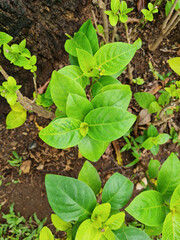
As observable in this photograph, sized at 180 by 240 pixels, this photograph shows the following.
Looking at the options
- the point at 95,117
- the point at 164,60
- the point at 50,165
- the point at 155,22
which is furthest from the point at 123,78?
the point at 95,117

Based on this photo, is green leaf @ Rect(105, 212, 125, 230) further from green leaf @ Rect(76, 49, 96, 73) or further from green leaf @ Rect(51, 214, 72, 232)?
green leaf @ Rect(76, 49, 96, 73)

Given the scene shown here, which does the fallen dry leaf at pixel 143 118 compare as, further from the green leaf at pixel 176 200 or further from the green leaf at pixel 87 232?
the green leaf at pixel 87 232

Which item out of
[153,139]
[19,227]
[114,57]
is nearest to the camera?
[114,57]

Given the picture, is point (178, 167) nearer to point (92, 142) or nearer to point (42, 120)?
point (92, 142)

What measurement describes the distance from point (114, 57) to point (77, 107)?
333 mm

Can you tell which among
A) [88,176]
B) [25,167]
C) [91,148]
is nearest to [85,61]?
[91,148]

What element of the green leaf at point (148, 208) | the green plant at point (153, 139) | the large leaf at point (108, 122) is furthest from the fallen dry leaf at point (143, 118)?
the large leaf at point (108, 122)

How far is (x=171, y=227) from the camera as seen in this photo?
1.11m

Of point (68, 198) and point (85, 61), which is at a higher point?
point (85, 61)

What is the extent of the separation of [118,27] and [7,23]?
1254mm

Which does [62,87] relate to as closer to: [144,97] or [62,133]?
[62,133]

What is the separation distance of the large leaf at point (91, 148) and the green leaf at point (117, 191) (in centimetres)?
26

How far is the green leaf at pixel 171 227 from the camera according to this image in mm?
1079

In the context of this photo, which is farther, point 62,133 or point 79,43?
point 79,43
